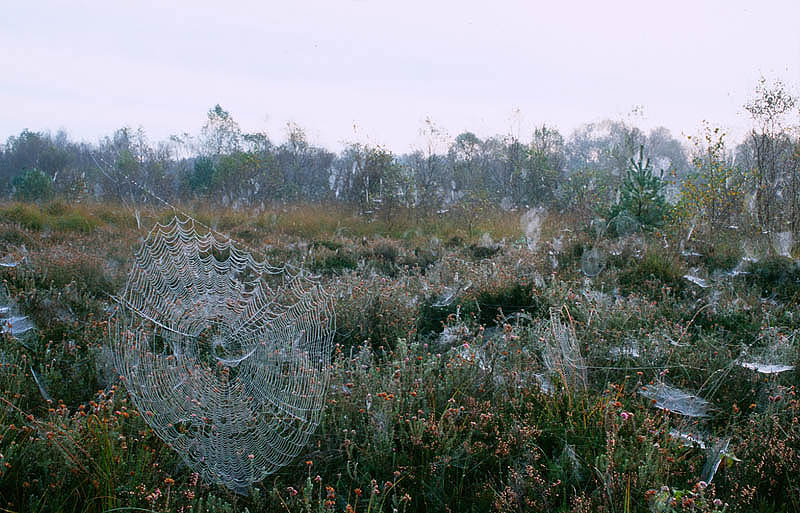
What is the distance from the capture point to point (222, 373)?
341cm

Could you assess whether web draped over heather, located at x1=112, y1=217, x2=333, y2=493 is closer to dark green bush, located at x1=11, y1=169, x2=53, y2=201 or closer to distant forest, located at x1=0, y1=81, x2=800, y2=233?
distant forest, located at x1=0, y1=81, x2=800, y2=233

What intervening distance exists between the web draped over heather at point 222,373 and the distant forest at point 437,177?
4.32ft

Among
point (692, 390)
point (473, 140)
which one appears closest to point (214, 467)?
point (692, 390)

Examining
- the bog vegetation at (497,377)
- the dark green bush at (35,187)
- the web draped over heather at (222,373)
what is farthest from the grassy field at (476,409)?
the dark green bush at (35,187)

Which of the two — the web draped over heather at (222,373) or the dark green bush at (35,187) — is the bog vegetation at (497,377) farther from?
the dark green bush at (35,187)

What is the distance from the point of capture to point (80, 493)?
2.26 m

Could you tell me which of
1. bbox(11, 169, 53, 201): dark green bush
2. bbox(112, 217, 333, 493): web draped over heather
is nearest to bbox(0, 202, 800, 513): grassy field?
bbox(112, 217, 333, 493): web draped over heather

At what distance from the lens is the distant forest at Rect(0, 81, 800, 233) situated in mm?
9836

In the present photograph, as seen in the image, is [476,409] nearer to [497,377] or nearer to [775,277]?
[497,377]

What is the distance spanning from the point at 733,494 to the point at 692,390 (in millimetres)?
1016

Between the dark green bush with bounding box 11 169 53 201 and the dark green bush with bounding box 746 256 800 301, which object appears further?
the dark green bush with bounding box 11 169 53 201

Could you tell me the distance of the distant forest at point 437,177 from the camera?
9.84 m

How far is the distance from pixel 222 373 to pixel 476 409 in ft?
5.29

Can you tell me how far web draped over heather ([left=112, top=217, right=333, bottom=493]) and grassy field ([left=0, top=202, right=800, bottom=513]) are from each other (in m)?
0.12
